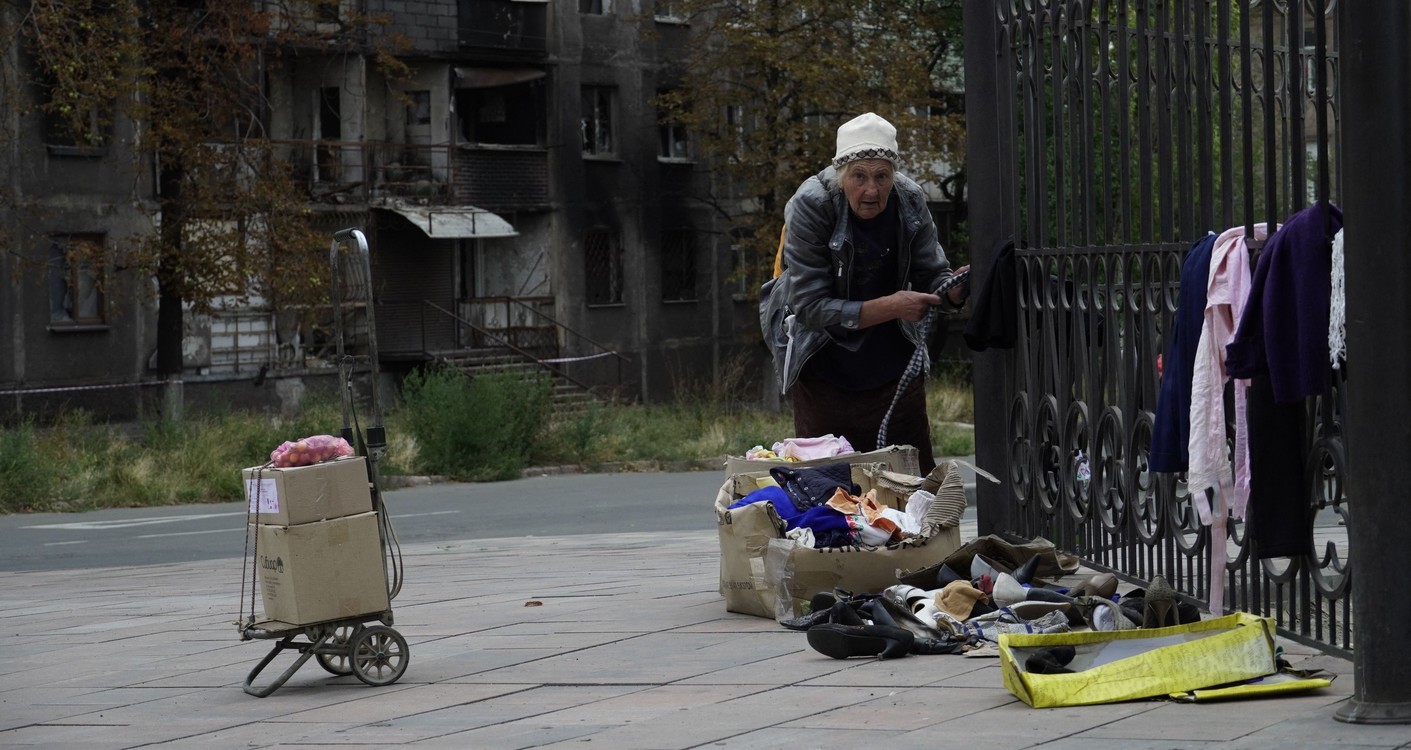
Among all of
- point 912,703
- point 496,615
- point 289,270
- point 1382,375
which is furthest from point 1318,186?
point 289,270

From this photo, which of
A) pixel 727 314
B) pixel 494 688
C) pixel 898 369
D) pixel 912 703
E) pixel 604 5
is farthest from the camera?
pixel 727 314

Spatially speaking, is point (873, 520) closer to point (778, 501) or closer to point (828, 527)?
point (828, 527)

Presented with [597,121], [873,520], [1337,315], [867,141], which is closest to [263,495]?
[873,520]

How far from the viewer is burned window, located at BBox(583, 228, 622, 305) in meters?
46.0

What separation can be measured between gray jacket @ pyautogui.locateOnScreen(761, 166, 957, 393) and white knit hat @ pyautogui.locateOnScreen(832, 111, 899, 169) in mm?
173

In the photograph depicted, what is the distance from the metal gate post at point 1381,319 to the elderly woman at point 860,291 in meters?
3.09

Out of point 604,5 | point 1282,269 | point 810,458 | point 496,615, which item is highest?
point 604,5

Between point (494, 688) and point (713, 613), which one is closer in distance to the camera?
point (494, 688)

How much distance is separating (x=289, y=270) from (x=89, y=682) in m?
24.0

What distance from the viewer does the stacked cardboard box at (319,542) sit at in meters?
6.69

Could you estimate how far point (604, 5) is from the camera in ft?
150

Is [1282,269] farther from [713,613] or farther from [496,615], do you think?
[496,615]

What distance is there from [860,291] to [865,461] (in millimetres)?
792

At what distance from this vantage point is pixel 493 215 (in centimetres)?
4347
